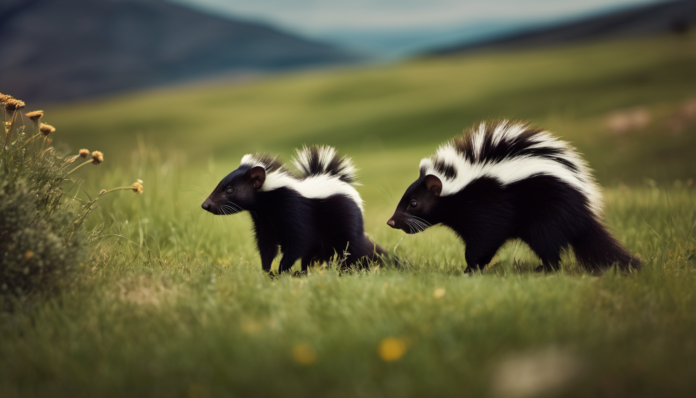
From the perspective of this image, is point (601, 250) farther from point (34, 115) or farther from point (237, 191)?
point (34, 115)

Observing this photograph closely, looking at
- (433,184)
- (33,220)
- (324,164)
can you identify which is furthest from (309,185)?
(33,220)

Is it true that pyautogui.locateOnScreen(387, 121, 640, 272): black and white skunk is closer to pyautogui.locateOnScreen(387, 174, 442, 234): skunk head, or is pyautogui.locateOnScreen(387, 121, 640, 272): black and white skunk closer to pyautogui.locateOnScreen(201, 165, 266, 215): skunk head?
pyautogui.locateOnScreen(387, 174, 442, 234): skunk head

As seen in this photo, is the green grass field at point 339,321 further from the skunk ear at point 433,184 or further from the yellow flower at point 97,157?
the yellow flower at point 97,157

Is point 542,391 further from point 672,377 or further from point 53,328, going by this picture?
point 53,328

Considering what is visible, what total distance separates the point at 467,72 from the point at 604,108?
1634 cm

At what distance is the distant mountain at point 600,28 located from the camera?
2334 inches

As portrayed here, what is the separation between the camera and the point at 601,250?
5.02m

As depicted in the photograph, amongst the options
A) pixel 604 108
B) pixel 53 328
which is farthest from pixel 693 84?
pixel 53 328

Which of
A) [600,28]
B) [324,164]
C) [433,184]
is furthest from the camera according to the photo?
[600,28]

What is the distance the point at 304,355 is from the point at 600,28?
A: 7602 centimetres

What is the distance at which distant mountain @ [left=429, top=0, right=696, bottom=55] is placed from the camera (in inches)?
2334

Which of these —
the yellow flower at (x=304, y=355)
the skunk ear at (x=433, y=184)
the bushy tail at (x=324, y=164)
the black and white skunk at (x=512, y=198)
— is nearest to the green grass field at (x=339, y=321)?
the yellow flower at (x=304, y=355)

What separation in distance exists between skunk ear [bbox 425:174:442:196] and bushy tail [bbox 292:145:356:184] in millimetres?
843

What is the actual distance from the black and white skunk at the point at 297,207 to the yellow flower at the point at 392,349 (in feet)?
7.44
